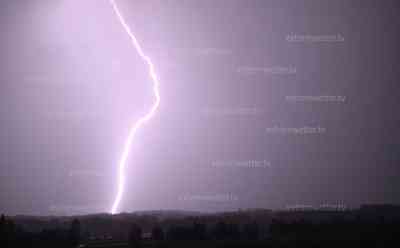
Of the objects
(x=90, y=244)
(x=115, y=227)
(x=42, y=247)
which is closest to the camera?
(x=42, y=247)

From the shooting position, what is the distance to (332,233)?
32.4 metres

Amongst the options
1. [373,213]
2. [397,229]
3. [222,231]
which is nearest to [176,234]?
[222,231]

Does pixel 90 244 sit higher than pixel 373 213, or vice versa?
pixel 90 244

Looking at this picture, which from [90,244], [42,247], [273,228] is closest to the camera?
[42,247]

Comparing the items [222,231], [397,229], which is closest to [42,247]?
[222,231]

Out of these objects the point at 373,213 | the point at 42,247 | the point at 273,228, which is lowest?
the point at 373,213

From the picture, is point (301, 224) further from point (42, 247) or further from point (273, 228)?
point (42, 247)

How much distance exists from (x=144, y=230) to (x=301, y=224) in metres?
11.8

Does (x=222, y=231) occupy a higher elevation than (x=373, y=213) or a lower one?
higher

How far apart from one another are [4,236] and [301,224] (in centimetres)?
1996

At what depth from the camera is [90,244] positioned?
3059cm

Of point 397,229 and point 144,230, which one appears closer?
point 397,229

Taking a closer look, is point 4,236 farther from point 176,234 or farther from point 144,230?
point 144,230

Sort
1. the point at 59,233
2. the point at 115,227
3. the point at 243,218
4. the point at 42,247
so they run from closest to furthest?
the point at 42,247
the point at 59,233
the point at 115,227
the point at 243,218
